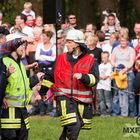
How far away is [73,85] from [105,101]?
6.48m

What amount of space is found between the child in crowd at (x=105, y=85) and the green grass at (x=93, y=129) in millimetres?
736

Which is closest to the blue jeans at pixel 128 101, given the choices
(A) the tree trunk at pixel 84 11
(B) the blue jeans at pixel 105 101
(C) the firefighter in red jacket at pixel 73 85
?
(B) the blue jeans at pixel 105 101

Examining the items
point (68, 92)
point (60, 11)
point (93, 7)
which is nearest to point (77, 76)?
point (68, 92)

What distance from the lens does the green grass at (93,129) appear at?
15.0 m

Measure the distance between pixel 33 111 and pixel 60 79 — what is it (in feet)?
22.4

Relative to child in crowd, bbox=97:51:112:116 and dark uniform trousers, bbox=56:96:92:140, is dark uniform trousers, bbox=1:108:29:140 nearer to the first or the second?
dark uniform trousers, bbox=56:96:92:140

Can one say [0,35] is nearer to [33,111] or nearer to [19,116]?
[19,116]

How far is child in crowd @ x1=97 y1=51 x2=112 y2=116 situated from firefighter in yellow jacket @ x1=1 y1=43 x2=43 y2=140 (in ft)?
22.7

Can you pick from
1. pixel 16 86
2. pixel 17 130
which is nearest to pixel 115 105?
pixel 17 130

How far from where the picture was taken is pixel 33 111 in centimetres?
1916

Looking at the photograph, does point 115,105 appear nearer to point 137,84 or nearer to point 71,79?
point 137,84

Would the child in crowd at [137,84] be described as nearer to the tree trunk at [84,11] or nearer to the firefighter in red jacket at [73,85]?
the firefighter in red jacket at [73,85]

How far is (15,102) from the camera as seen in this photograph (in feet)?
38.4

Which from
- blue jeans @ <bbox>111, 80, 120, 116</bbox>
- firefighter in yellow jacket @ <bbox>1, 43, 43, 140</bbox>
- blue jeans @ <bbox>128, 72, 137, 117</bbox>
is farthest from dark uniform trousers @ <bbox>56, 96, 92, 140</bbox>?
blue jeans @ <bbox>111, 80, 120, 116</bbox>
